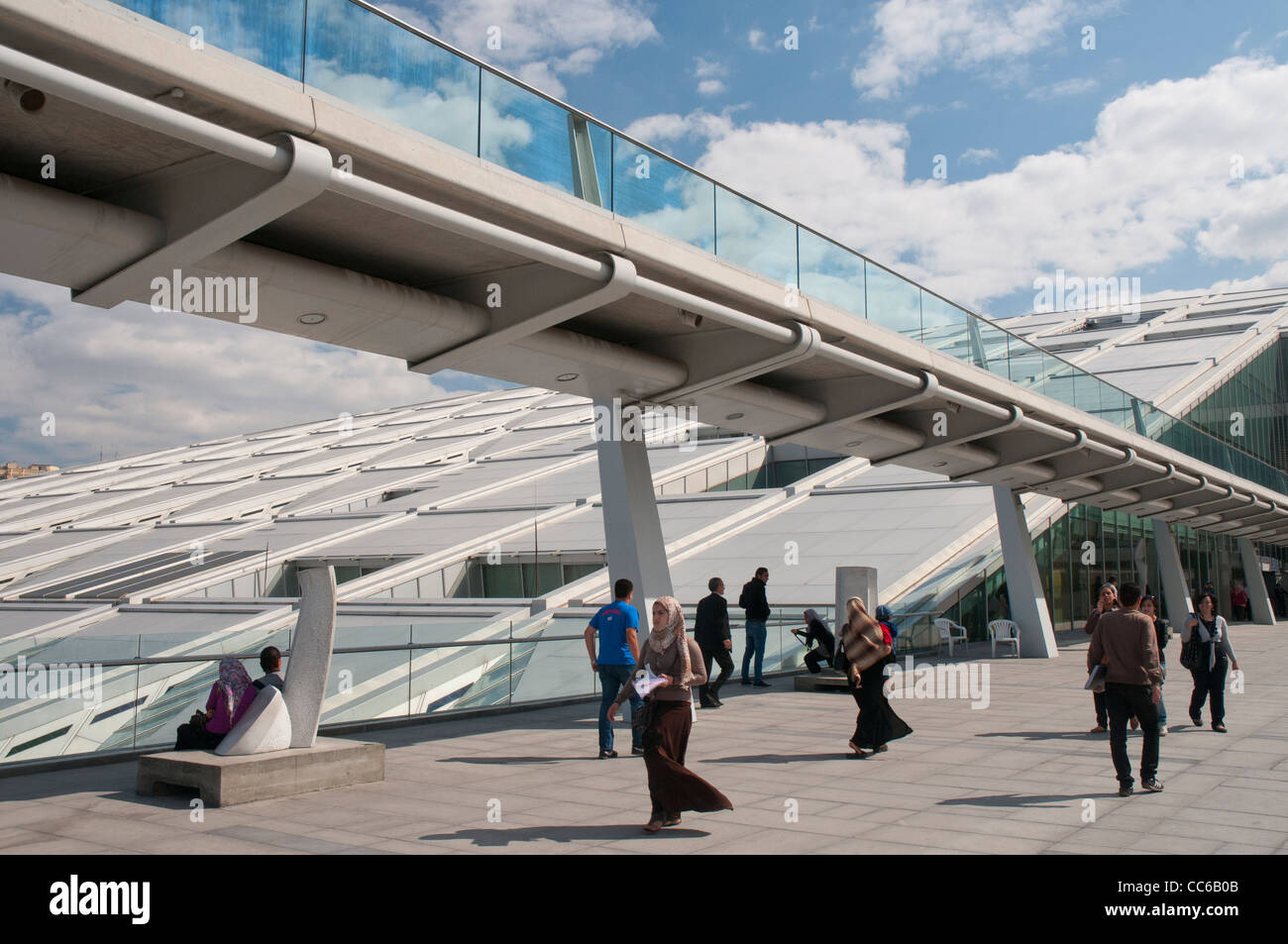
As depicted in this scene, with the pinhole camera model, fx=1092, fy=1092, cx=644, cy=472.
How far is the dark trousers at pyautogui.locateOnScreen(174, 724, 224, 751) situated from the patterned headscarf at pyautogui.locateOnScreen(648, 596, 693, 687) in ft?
11.9

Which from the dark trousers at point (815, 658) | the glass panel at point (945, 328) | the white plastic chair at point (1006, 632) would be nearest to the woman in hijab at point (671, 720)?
the glass panel at point (945, 328)

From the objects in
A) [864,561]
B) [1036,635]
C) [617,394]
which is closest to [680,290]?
[617,394]

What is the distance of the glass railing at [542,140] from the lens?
23.0 ft

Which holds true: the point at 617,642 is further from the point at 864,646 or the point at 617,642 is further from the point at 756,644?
the point at 756,644

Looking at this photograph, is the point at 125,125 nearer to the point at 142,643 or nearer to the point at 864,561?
the point at 142,643

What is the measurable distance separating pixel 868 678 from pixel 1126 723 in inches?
107

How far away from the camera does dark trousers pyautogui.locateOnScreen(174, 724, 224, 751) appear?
340 inches

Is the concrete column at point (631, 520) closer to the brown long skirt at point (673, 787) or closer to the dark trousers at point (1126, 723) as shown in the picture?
the brown long skirt at point (673, 787)

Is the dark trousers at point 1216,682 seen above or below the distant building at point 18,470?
below

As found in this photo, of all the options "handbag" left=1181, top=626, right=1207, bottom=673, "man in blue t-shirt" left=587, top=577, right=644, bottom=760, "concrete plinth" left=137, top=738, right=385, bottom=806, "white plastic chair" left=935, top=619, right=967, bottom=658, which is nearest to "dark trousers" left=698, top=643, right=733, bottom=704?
"man in blue t-shirt" left=587, top=577, right=644, bottom=760

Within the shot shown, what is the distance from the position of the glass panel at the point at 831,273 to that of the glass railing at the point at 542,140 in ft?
0.07

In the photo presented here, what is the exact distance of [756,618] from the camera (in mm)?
16781

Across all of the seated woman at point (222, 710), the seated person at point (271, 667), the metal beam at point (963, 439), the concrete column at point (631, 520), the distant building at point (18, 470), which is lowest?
the seated woman at point (222, 710)
